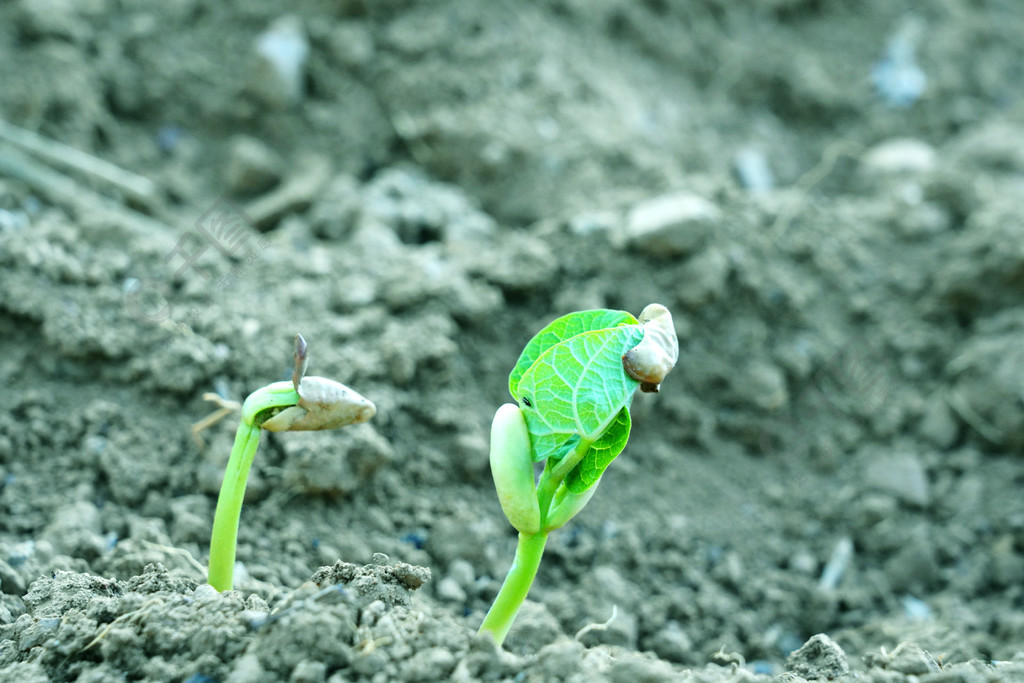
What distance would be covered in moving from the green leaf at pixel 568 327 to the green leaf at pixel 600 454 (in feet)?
0.46

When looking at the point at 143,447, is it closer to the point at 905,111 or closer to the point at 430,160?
the point at 430,160

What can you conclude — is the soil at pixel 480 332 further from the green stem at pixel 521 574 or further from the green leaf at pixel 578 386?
the green leaf at pixel 578 386

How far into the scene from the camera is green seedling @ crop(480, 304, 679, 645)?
1.30 meters

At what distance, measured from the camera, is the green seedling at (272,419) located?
140 centimetres

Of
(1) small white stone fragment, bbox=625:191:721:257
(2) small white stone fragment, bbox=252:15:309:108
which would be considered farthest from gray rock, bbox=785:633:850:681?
(2) small white stone fragment, bbox=252:15:309:108

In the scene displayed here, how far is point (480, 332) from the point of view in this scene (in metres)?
2.36

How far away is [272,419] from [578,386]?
0.51 metres

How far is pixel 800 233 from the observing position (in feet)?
9.24

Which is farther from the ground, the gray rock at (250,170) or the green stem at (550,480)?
the green stem at (550,480)

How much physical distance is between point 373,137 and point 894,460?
2.02m

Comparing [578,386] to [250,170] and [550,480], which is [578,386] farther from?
[250,170]

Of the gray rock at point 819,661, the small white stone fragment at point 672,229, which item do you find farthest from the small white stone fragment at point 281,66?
the gray rock at point 819,661

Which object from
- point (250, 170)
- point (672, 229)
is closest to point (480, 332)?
point (672, 229)

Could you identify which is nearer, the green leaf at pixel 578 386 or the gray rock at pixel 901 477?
the green leaf at pixel 578 386
